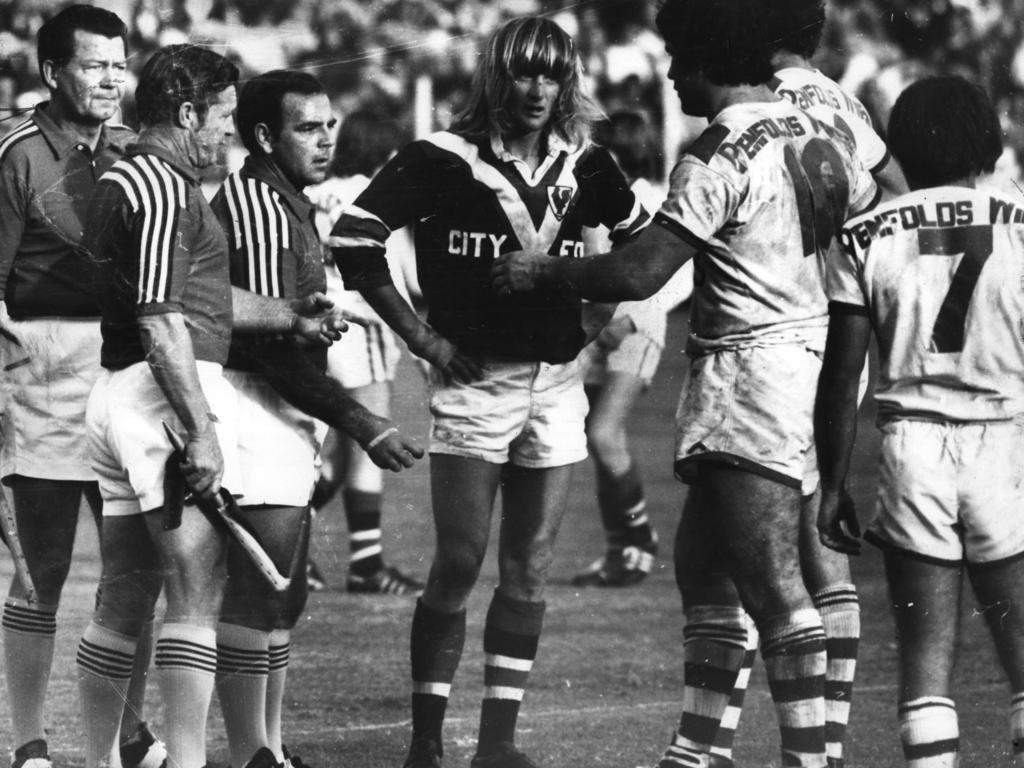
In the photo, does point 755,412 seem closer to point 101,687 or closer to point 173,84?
point 173,84

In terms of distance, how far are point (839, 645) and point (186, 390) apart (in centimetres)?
182

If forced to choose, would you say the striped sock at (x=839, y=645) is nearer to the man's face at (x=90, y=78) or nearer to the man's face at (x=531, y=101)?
the man's face at (x=531, y=101)

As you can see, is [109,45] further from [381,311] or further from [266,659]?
[266,659]

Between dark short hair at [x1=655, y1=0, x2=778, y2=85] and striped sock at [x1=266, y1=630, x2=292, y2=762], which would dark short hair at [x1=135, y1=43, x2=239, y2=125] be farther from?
striped sock at [x1=266, y1=630, x2=292, y2=762]

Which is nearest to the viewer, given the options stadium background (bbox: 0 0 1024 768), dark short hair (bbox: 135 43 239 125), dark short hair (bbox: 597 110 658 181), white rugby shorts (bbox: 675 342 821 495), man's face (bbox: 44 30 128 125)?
white rugby shorts (bbox: 675 342 821 495)

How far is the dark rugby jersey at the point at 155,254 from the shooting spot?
423 cm

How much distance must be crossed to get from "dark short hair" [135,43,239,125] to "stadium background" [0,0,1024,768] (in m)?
0.36

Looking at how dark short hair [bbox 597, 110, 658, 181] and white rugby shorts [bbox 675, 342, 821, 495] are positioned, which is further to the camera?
dark short hair [bbox 597, 110, 658, 181]

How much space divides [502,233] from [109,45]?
1.16 meters

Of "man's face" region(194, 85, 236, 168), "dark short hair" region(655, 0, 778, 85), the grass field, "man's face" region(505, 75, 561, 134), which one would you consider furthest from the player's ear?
"dark short hair" region(655, 0, 778, 85)

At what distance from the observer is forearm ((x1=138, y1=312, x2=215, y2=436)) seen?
4.22m

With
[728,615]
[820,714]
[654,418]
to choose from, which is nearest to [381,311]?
[728,615]

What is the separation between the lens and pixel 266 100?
484 cm

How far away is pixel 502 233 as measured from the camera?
194 inches
